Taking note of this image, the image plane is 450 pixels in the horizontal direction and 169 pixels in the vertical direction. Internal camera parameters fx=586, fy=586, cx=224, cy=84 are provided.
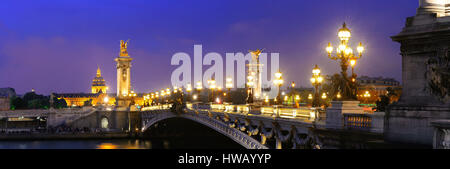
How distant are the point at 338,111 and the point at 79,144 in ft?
188

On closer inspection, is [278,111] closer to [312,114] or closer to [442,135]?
[312,114]

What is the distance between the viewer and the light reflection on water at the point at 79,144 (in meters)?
67.8

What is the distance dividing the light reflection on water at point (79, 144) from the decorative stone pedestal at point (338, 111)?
166ft

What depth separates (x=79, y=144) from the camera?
7081 cm

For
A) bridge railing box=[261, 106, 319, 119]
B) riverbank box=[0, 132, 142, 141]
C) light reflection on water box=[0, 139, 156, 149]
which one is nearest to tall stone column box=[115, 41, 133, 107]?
riverbank box=[0, 132, 142, 141]

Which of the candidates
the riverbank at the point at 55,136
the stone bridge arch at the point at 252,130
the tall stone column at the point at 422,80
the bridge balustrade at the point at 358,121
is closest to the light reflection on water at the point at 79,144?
the riverbank at the point at 55,136

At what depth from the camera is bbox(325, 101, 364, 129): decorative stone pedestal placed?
58.5 ft

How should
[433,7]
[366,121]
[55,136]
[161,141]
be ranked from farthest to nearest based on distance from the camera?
[55,136], [161,141], [366,121], [433,7]

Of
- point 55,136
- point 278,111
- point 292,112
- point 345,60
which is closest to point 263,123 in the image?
point 278,111

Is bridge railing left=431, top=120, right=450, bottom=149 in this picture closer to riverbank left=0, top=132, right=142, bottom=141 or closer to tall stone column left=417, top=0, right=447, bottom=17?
tall stone column left=417, top=0, right=447, bottom=17
